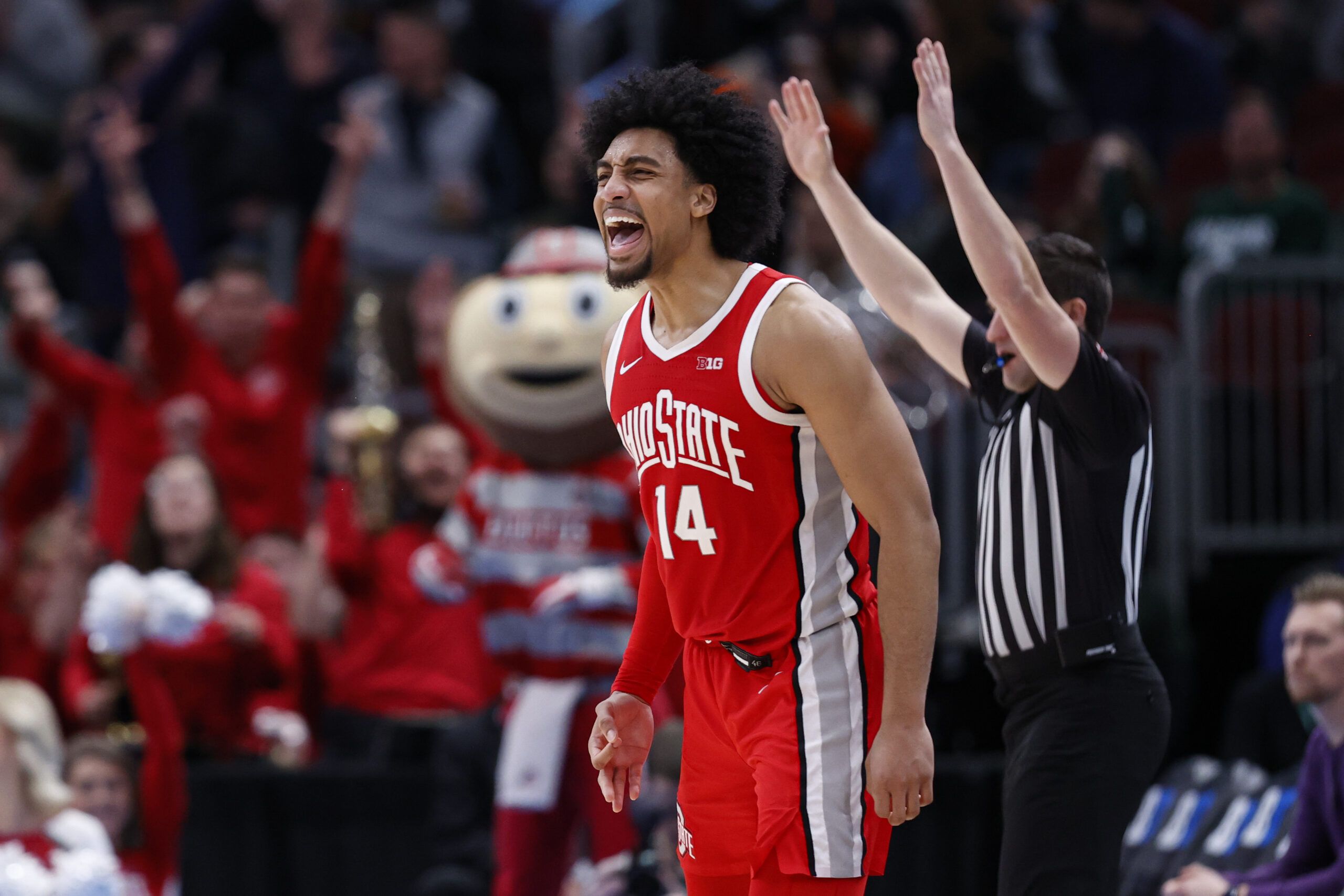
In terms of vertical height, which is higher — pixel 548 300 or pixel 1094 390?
pixel 548 300

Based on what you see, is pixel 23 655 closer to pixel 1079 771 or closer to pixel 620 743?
pixel 620 743

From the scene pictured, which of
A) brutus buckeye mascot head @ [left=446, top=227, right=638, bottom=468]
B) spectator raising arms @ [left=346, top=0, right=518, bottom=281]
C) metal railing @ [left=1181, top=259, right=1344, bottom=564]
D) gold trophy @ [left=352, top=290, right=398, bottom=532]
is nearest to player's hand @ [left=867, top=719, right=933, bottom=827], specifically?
brutus buckeye mascot head @ [left=446, top=227, right=638, bottom=468]

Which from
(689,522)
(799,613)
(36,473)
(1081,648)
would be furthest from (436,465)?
(799,613)

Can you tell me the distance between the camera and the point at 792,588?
10.6 feet

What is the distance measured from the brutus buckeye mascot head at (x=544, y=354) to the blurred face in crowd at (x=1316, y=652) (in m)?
2.24

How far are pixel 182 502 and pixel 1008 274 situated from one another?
13.6ft

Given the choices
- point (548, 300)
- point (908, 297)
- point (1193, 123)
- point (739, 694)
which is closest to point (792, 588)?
point (739, 694)

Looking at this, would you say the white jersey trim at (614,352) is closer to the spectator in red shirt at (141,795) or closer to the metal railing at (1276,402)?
the spectator in red shirt at (141,795)

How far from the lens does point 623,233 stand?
3330 mm

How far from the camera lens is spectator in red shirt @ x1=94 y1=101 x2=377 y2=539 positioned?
305 inches

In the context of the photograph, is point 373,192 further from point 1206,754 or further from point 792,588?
point 792,588

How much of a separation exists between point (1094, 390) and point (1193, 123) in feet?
22.1

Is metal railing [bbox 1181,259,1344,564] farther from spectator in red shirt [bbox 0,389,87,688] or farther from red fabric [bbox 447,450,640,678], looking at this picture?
spectator in red shirt [bbox 0,389,87,688]

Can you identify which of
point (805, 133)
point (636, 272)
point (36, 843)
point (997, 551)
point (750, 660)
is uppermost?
point (805, 133)
